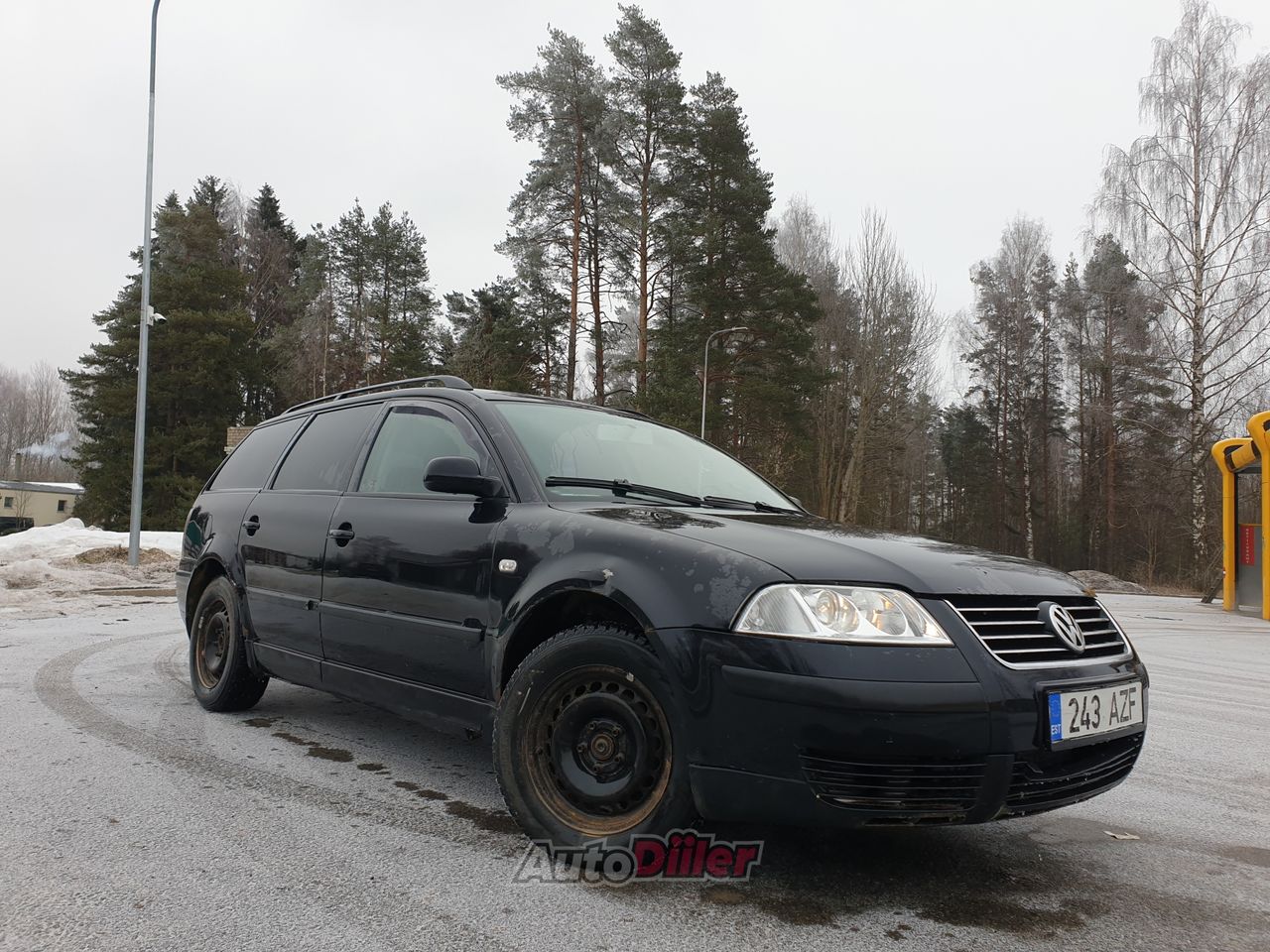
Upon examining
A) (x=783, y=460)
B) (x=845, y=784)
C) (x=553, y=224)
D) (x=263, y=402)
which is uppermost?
(x=553, y=224)

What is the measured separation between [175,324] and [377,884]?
1570 inches

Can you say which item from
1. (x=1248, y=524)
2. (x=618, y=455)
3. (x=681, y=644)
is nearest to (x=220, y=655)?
(x=618, y=455)

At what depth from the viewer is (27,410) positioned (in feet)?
200

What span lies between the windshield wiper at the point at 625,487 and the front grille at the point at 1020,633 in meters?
1.24

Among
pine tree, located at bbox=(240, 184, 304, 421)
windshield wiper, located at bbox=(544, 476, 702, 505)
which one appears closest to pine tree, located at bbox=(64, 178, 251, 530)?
pine tree, located at bbox=(240, 184, 304, 421)

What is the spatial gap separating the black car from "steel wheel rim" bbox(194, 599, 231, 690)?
1020mm

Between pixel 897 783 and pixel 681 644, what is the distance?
655mm

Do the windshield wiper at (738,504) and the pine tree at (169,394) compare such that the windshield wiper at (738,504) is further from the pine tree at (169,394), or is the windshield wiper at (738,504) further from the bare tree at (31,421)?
the bare tree at (31,421)

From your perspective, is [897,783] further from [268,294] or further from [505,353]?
[268,294]

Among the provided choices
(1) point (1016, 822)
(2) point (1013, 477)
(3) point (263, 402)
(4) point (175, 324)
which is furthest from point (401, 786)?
(2) point (1013, 477)

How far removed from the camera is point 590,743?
2625mm

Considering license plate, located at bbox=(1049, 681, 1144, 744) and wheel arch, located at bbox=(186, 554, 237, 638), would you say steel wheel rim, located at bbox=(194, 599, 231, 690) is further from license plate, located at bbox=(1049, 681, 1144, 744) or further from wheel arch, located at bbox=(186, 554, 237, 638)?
license plate, located at bbox=(1049, 681, 1144, 744)

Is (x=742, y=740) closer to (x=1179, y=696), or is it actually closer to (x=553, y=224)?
(x=1179, y=696)

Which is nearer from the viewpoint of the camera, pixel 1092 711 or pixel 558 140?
pixel 1092 711
